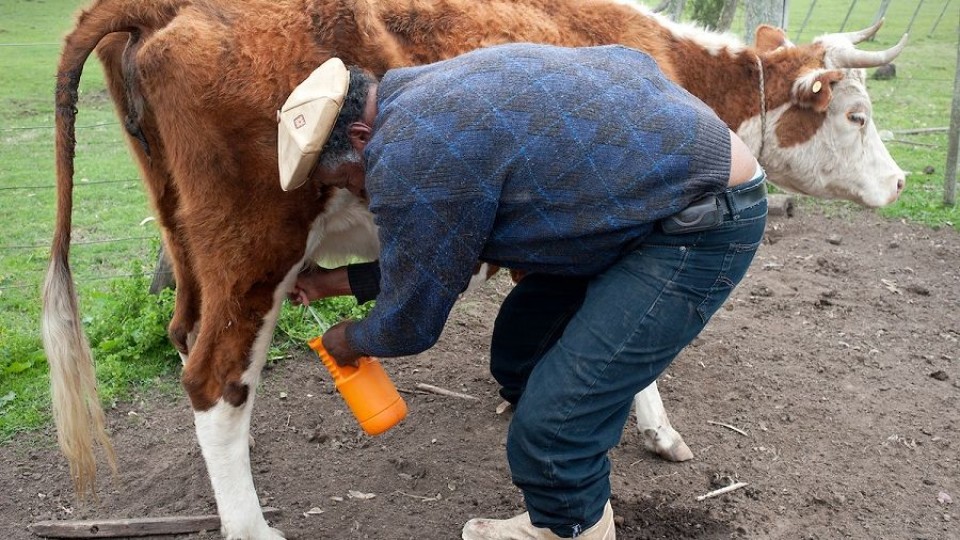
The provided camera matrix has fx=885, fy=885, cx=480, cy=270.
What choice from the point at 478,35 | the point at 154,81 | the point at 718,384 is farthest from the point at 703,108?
the point at 718,384

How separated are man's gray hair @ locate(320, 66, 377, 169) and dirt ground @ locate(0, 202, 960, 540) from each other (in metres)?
1.64

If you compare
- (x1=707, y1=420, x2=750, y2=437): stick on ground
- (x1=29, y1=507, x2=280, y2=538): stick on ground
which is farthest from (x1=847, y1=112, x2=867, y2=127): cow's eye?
(x1=29, y1=507, x2=280, y2=538): stick on ground

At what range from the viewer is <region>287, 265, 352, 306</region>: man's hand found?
3.37m

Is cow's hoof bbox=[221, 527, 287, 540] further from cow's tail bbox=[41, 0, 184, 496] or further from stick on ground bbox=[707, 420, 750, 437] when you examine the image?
stick on ground bbox=[707, 420, 750, 437]

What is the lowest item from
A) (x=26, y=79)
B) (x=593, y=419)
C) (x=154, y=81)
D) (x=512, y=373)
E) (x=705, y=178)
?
(x=26, y=79)

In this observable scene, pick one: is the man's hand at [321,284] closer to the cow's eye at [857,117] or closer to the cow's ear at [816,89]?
the cow's ear at [816,89]

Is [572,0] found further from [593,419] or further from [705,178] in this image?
[593,419]

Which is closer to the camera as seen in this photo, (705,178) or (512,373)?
(705,178)

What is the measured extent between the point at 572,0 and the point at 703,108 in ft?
5.80

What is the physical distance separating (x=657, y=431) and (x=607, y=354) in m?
1.48

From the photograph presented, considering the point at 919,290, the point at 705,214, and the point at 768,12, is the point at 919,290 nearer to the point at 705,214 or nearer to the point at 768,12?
the point at 768,12

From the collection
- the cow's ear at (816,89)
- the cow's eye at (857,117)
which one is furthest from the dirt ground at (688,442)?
the cow's ear at (816,89)

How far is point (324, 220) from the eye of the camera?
3.44 m

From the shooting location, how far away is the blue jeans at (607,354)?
2.72m
